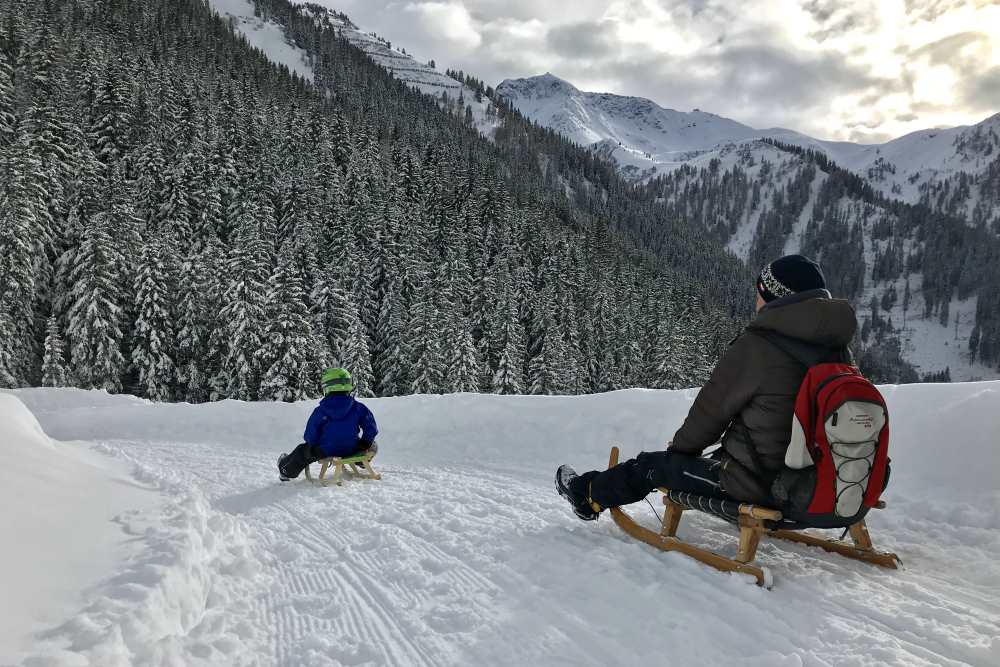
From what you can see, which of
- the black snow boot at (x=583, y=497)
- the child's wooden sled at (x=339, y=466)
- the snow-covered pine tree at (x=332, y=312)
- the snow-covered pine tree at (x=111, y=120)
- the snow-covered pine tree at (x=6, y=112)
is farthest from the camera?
the snow-covered pine tree at (x=111, y=120)

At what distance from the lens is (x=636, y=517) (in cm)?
500

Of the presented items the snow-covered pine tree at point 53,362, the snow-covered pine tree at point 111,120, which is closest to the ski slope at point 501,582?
the snow-covered pine tree at point 53,362

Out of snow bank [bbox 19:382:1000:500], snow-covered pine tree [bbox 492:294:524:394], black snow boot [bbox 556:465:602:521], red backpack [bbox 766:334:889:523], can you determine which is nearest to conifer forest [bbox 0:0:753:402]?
snow-covered pine tree [bbox 492:294:524:394]

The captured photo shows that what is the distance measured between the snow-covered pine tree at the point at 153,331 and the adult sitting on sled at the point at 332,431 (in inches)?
1127

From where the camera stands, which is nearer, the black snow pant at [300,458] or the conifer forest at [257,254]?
the black snow pant at [300,458]

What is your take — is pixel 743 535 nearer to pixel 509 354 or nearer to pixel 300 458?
pixel 300 458

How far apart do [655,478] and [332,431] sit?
17.8ft

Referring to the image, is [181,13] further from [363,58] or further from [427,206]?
[427,206]

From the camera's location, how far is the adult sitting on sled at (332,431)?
311 inches

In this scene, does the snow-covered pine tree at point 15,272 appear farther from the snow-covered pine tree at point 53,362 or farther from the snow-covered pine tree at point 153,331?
the snow-covered pine tree at point 153,331

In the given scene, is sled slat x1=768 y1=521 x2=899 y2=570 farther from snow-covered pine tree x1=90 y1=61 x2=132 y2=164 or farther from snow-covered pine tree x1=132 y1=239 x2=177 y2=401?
snow-covered pine tree x1=90 y1=61 x2=132 y2=164

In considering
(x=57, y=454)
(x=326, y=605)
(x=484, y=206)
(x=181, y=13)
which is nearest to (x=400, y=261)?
(x=484, y=206)

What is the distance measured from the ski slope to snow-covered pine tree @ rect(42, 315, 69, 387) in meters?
27.8

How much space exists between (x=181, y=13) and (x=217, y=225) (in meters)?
99.6
